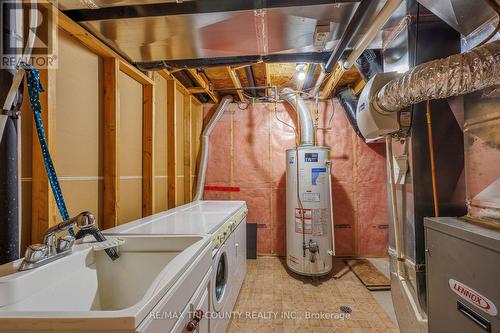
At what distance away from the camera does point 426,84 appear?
1.23 metres

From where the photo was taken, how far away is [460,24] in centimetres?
128

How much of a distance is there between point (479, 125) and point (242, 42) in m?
1.49

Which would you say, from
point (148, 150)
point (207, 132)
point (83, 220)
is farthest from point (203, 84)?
point (83, 220)

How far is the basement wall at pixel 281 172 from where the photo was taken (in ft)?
11.0

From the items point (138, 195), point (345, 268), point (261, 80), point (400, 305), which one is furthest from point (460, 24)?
point (345, 268)

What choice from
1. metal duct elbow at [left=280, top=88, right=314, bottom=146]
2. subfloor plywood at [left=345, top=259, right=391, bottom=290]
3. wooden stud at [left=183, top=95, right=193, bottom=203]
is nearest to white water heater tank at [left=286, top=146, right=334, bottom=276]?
metal duct elbow at [left=280, top=88, right=314, bottom=146]

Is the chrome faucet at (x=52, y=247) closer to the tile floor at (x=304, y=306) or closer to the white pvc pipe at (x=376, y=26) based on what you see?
the tile floor at (x=304, y=306)

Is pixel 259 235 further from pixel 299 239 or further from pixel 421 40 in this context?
pixel 421 40

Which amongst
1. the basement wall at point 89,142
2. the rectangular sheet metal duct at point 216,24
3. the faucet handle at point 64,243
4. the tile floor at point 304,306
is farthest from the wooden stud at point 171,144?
the faucet handle at point 64,243

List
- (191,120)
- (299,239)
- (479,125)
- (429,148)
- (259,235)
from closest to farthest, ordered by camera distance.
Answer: (479,125), (429,148), (299,239), (191,120), (259,235)

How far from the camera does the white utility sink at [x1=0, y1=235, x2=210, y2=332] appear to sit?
62 centimetres

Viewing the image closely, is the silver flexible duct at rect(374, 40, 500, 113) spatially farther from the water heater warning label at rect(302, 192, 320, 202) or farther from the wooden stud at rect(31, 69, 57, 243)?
the wooden stud at rect(31, 69, 57, 243)

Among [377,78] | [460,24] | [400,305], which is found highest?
[460,24]
